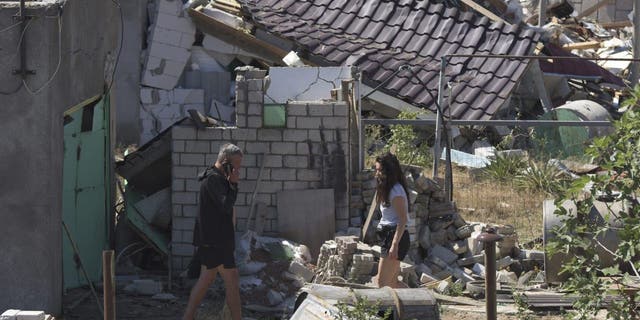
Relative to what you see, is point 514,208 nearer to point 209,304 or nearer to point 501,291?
point 501,291

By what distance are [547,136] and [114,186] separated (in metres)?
7.07

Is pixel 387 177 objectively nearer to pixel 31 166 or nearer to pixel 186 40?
pixel 31 166

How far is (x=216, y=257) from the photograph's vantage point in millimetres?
9406

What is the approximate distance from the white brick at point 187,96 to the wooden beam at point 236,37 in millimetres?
1033

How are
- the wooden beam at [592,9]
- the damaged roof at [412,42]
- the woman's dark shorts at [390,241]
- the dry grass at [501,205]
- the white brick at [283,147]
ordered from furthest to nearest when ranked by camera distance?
the wooden beam at [592,9] < the damaged roof at [412,42] < the dry grass at [501,205] < the white brick at [283,147] < the woman's dark shorts at [390,241]

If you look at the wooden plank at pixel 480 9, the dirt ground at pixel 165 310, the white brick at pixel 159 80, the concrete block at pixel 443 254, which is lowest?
the dirt ground at pixel 165 310

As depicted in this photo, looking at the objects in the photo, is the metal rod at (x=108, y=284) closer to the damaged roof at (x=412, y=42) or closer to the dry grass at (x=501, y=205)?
the dry grass at (x=501, y=205)

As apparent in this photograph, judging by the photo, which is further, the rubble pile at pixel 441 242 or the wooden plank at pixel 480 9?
the wooden plank at pixel 480 9

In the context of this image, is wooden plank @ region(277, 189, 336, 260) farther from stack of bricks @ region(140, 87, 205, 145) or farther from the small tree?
stack of bricks @ region(140, 87, 205, 145)

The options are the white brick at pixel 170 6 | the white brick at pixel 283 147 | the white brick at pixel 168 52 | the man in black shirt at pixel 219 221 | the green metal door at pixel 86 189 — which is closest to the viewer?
the man in black shirt at pixel 219 221

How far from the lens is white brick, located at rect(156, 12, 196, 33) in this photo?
1842 centimetres

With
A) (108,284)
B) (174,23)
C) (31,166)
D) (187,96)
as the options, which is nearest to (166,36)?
(174,23)

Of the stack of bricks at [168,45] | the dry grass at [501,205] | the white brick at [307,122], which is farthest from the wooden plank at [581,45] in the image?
the white brick at [307,122]

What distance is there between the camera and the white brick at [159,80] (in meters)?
18.3
